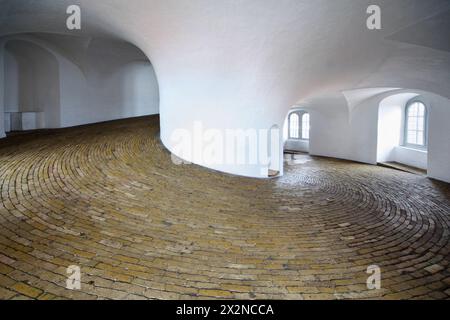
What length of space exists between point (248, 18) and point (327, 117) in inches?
422

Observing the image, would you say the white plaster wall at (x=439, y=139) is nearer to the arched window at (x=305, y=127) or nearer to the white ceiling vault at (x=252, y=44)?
the white ceiling vault at (x=252, y=44)

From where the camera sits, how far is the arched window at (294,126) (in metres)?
19.8

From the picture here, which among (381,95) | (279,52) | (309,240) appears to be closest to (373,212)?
(309,240)

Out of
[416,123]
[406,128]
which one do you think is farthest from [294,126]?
[416,123]

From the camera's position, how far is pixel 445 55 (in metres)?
6.75

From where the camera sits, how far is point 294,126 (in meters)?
20.0

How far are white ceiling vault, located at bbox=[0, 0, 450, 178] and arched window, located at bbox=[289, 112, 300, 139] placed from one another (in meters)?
10.6

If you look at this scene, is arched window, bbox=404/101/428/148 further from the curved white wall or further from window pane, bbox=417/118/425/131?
the curved white wall

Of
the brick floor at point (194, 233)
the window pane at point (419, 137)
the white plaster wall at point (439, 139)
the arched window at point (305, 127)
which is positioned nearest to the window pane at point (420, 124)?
the window pane at point (419, 137)

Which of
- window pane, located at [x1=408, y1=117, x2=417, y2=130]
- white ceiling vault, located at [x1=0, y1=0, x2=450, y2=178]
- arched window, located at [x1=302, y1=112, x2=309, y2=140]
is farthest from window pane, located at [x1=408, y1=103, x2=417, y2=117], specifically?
arched window, located at [x1=302, y1=112, x2=309, y2=140]

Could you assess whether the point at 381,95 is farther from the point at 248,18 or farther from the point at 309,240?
the point at 309,240

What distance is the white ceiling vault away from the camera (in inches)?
225

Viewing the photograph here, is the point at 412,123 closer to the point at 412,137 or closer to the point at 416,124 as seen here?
the point at 416,124
